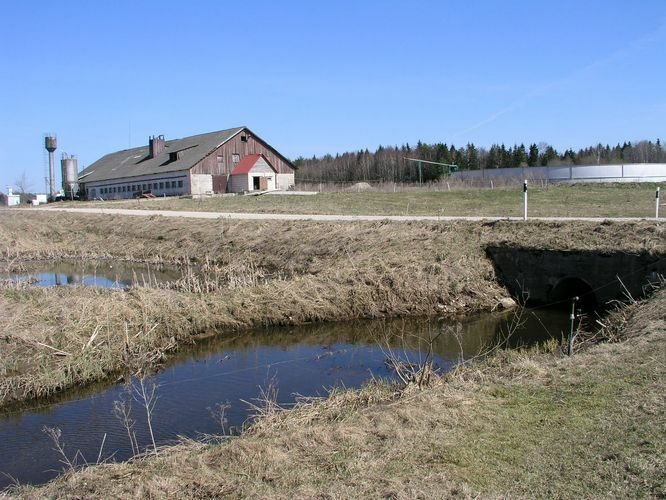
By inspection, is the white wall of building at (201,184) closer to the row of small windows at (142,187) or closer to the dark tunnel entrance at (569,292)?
the row of small windows at (142,187)

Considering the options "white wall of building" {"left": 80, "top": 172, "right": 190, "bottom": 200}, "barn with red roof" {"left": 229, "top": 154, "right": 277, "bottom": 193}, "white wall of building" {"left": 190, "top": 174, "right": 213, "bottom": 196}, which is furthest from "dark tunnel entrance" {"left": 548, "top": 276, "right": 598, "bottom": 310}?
"white wall of building" {"left": 80, "top": 172, "right": 190, "bottom": 200}

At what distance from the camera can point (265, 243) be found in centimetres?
2561

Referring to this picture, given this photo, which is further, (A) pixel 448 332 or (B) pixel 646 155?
(B) pixel 646 155

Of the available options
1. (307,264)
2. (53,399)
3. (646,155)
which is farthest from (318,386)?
(646,155)

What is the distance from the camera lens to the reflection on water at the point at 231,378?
8477mm

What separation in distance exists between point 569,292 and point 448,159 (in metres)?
79.3

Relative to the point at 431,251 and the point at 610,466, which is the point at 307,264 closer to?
the point at 431,251

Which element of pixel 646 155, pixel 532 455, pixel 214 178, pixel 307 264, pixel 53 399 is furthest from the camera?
pixel 646 155

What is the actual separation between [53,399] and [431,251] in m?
11.7

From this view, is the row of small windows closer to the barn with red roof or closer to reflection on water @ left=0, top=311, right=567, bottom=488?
the barn with red roof

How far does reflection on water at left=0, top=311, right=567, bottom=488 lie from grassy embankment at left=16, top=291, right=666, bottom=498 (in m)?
2.02

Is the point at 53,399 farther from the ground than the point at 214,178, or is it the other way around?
the point at 214,178

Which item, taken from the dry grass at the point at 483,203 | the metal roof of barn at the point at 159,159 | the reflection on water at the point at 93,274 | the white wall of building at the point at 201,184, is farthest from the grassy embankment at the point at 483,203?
the metal roof of barn at the point at 159,159

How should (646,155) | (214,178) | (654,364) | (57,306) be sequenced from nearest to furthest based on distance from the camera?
1. (654,364)
2. (57,306)
3. (214,178)
4. (646,155)
